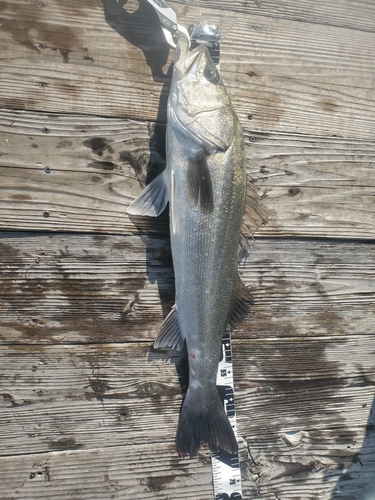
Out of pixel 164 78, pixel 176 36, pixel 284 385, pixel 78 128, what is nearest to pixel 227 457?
pixel 284 385

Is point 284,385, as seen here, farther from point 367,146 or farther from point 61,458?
point 367,146

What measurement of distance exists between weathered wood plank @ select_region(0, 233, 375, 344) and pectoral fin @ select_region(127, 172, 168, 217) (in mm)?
209

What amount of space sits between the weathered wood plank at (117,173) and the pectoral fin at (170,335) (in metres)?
0.52

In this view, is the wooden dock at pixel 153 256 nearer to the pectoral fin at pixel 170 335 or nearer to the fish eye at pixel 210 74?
the pectoral fin at pixel 170 335

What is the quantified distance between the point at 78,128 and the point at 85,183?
0.30 meters

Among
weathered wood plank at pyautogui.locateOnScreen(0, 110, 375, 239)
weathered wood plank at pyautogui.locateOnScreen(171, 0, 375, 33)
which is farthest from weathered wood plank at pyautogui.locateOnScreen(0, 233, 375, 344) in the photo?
weathered wood plank at pyautogui.locateOnScreen(171, 0, 375, 33)

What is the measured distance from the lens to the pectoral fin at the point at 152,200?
6.18 ft

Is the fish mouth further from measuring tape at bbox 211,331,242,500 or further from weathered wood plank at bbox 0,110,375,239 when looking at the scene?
measuring tape at bbox 211,331,242,500

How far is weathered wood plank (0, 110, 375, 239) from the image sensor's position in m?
1.89

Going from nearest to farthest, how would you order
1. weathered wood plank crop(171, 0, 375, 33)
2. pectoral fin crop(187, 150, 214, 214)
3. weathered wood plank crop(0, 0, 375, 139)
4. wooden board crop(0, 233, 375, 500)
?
pectoral fin crop(187, 150, 214, 214) → weathered wood plank crop(0, 0, 375, 139) → wooden board crop(0, 233, 375, 500) → weathered wood plank crop(171, 0, 375, 33)

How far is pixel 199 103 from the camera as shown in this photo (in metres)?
1.79

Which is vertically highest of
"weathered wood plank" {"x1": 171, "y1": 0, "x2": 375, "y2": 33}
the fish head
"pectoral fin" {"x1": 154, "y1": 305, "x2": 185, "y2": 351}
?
"weathered wood plank" {"x1": 171, "y1": 0, "x2": 375, "y2": 33}

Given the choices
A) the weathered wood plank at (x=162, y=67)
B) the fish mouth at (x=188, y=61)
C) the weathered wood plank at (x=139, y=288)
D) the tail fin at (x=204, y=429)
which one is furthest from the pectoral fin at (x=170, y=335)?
the fish mouth at (x=188, y=61)

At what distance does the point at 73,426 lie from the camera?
204 cm
